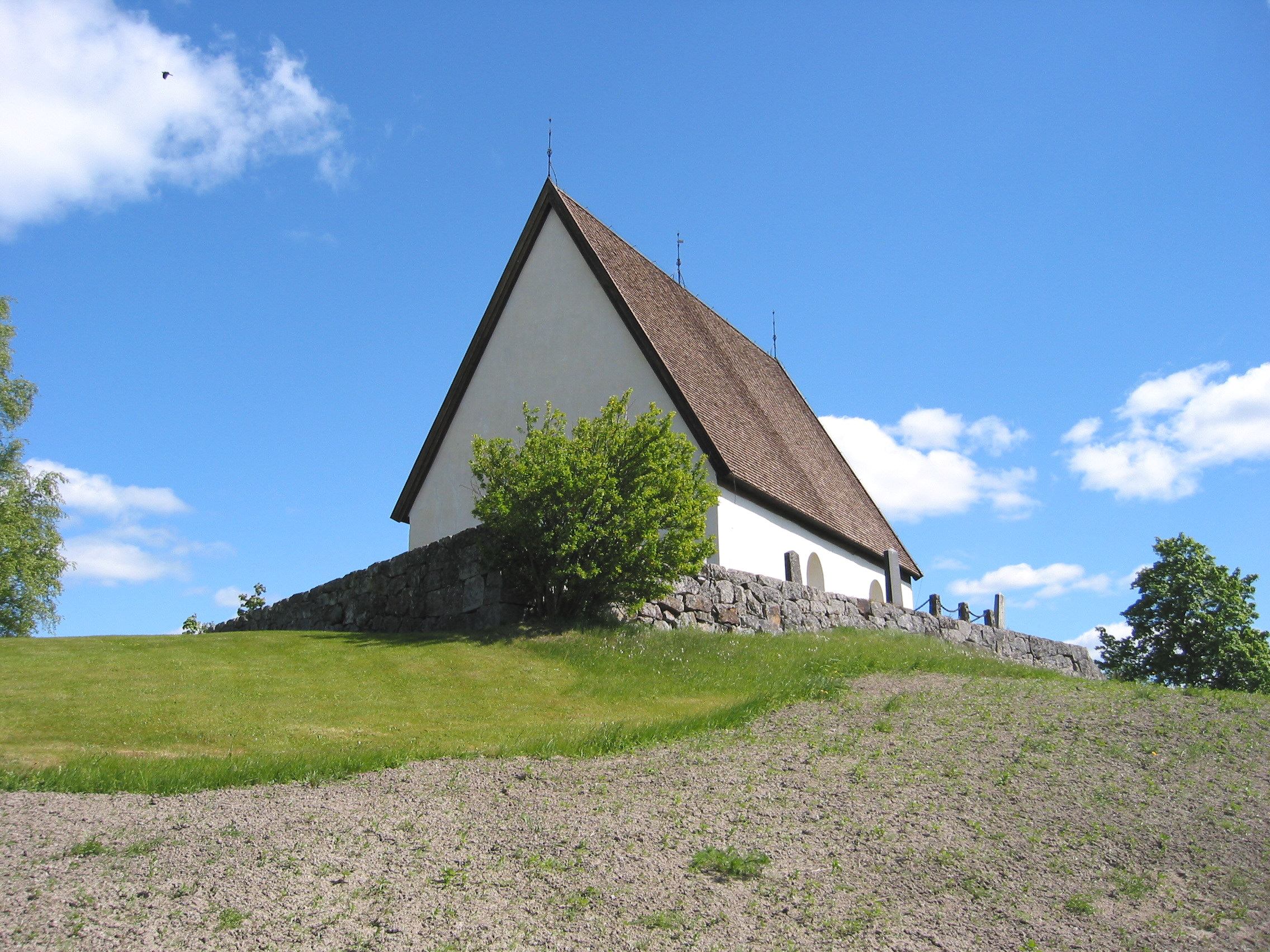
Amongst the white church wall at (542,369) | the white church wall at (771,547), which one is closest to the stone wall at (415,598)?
the white church wall at (542,369)

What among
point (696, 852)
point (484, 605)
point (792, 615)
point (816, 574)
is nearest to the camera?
point (696, 852)

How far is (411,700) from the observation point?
11086 mm

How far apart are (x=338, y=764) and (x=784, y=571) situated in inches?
512

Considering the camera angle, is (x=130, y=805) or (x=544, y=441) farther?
(x=544, y=441)

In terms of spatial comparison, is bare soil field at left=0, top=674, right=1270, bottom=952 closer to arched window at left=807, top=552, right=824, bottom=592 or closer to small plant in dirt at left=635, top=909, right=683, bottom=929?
small plant in dirt at left=635, top=909, right=683, bottom=929

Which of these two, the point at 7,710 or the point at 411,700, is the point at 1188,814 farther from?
the point at 7,710

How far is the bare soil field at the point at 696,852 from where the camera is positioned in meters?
5.12

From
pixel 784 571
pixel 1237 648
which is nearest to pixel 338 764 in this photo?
pixel 784 571

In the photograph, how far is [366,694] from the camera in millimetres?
11359

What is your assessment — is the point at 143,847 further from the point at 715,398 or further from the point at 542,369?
the point at 542,369

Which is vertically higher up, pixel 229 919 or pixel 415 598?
pixel 415 598

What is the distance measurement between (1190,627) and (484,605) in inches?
856

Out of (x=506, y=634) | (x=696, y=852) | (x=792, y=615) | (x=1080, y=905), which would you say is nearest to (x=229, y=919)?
(x=696, y=852)

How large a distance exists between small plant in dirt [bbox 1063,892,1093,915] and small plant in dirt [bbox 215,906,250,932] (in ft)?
14.8
